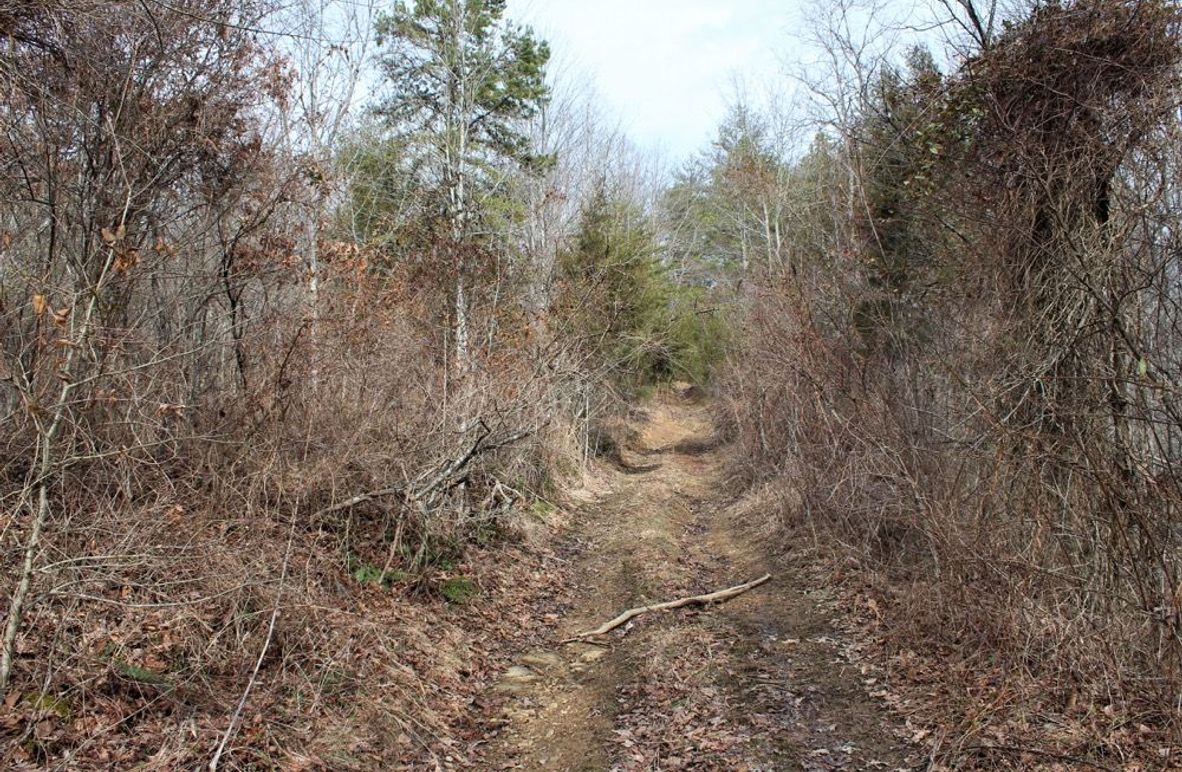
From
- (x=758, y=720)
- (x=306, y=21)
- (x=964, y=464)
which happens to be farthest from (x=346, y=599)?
(x=306, y=21)

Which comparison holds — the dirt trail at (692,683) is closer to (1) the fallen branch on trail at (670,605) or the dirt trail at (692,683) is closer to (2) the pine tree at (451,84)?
(1) the fallen branch on trail at (670,605)

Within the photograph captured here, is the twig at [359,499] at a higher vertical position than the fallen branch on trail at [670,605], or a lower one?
higher

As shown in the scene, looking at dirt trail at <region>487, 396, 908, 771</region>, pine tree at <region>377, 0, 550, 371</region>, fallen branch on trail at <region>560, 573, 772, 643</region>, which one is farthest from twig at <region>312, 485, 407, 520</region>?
pine tree at <region>377, 0, 550, 371</region>

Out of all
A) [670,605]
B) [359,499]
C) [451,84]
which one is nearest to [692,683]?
[670,605]

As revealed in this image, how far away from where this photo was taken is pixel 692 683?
20.1ft

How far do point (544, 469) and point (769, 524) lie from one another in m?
4.19

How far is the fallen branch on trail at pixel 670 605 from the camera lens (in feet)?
24.8

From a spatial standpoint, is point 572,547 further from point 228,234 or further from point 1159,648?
point 1159,648

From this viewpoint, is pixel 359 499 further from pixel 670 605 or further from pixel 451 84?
pixel 451 84

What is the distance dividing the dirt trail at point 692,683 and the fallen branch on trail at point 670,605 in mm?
120

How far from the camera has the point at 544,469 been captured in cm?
1348

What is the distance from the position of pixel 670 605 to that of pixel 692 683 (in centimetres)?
190

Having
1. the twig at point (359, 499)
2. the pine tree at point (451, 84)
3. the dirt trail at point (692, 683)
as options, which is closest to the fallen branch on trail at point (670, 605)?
the dirt trail at point (692, 683)

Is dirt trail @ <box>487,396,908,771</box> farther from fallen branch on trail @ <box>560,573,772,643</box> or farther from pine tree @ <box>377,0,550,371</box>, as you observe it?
pine tree @ <box>377,0,550,371</box>
